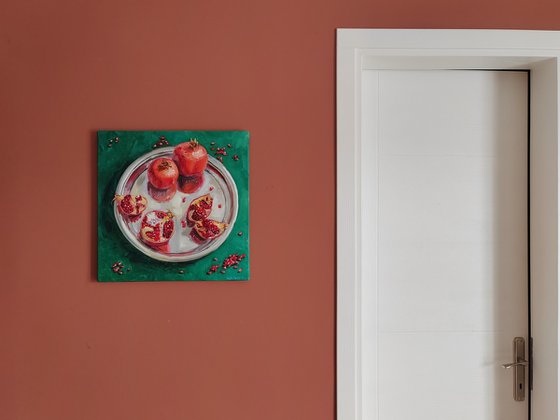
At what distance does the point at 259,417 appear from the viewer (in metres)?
1.63

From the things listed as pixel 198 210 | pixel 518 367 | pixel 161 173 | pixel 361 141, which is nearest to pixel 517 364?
pixel 518 367

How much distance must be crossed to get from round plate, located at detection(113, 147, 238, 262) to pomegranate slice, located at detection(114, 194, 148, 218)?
0.01 metres

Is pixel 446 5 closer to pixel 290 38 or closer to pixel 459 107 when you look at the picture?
pixel 459 107

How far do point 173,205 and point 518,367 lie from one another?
1182 millimetres

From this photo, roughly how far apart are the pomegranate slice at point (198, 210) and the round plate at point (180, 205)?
12 mm

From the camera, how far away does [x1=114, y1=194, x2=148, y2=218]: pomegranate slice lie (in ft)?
5.21

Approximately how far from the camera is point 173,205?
5.24 feet

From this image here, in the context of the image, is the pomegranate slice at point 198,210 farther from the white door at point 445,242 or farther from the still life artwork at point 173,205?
the white door at point 445,242

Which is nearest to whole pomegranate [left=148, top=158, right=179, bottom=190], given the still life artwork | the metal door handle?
the still life artwork

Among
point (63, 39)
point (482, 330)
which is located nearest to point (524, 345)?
point (482, 330)

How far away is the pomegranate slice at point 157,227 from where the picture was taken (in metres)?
1.59

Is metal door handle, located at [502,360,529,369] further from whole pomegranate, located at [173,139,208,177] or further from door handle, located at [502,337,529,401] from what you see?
whole pomegranate, located at [173,139,208,177]

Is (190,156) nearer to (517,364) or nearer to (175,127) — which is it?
(175,127)

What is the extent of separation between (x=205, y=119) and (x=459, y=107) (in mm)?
791
